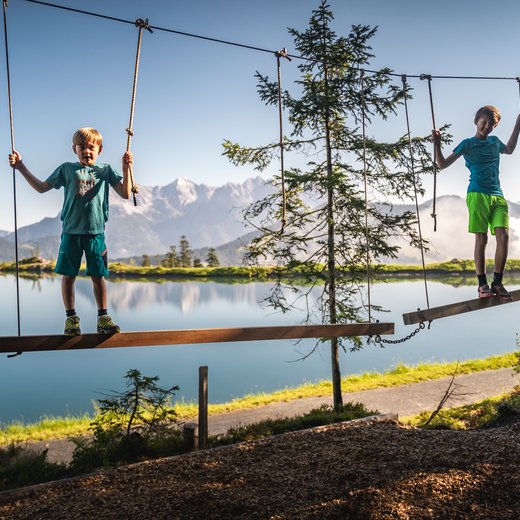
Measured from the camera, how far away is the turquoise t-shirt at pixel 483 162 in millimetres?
4949

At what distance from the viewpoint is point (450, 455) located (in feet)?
15.1

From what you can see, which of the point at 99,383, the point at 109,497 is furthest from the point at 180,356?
the point at 109,497

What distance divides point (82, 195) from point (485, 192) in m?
4.03

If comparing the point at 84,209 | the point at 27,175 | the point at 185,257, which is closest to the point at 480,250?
the point at 84,209

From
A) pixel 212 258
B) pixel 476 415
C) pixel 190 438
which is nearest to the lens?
pixel 190 438

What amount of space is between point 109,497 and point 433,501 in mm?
2937

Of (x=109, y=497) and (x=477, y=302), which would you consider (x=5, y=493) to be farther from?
(x=477, y=302)

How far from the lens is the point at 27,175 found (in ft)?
12.3

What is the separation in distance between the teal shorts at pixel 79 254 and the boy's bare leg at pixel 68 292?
64mm

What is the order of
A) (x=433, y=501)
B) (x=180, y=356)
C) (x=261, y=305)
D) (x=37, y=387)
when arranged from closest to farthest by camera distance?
(x=433, y=501)
(x=261, y=305)
(x=37, y=387)
(x=180, y=356)

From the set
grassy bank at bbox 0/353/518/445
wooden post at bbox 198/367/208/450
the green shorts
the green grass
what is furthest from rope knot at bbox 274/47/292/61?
grassy bank at bbox 0/353/518/445

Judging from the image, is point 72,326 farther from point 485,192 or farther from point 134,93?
point 485,192

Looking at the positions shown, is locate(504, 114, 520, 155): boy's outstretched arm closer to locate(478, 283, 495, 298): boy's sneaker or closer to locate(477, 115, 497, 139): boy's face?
locate(477, 115, 497, 139): boy's face

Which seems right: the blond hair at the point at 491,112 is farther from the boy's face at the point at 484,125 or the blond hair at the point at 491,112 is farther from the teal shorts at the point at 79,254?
the teal shorts at the point at 79,254
